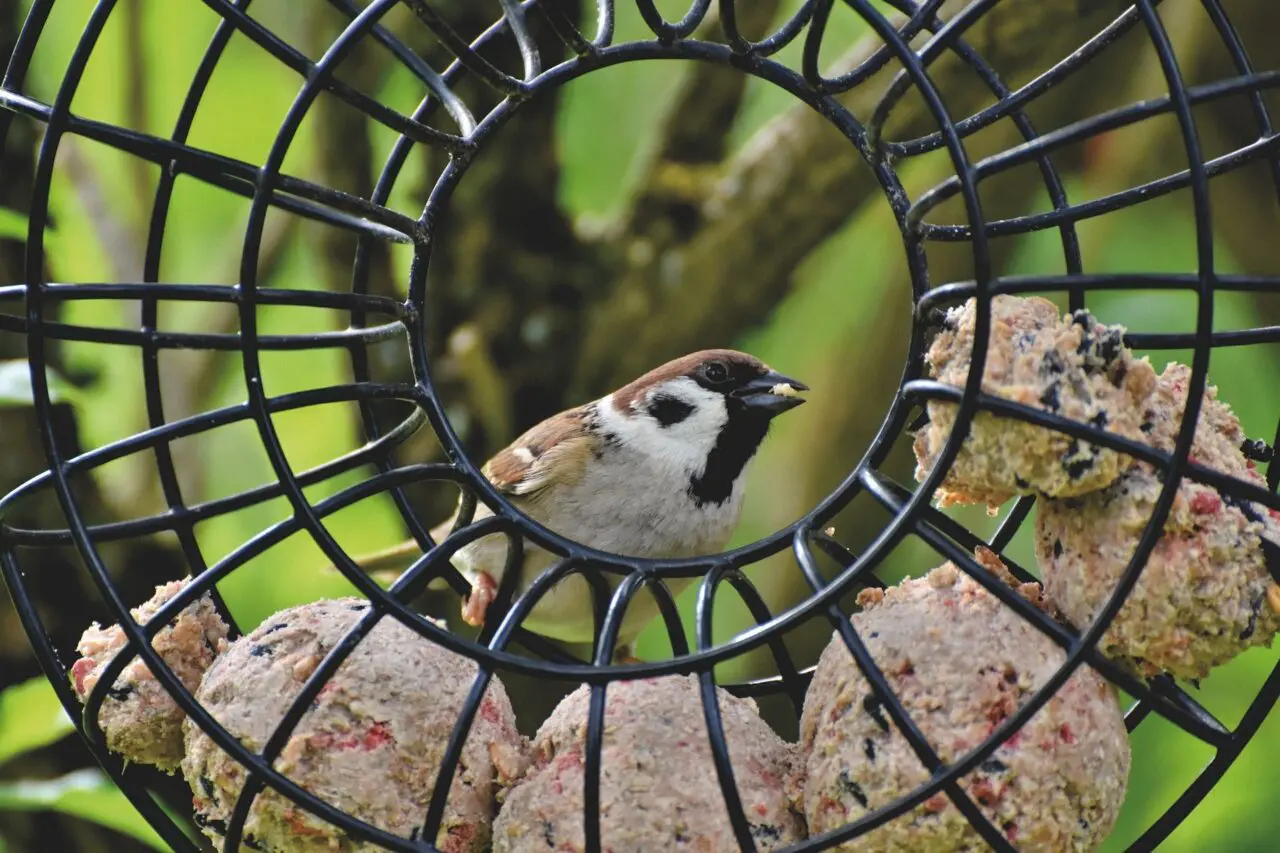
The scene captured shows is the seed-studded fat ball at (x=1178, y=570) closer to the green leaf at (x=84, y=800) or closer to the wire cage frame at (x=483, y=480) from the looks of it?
the wire cage frame at (x=483, y=480)

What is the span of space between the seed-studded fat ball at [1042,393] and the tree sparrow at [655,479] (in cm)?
76

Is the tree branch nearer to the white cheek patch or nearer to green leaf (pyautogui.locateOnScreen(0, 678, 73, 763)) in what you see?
the white cheek patch

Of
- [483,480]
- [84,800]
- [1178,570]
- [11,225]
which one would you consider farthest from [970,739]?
[11,225]

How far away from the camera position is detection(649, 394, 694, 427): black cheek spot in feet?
6.86

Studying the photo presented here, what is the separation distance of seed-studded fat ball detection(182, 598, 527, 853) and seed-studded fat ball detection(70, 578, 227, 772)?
62mm

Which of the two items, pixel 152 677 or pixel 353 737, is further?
pixel 152 677

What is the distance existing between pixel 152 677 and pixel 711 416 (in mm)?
951

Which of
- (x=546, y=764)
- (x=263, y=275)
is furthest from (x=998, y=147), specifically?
(x=546, y=764)

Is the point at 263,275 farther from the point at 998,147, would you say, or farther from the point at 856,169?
the point at 998,147

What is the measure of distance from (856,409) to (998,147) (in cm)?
Answer: 65

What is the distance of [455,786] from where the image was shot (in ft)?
4.14

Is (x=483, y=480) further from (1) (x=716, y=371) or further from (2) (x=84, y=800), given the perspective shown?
(2) (x=84, y=800)

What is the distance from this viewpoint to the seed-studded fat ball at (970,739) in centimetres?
113

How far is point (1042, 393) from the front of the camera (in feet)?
3.73
